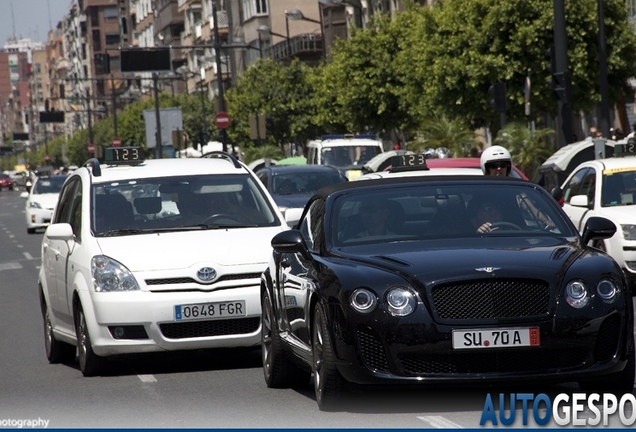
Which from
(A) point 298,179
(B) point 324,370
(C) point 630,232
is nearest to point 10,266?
(A) point 298,179

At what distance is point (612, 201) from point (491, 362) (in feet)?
32.4

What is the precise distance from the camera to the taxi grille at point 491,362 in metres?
8.52

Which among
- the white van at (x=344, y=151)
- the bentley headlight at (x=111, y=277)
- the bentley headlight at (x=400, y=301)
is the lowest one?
the white van at (x=344, y=151)

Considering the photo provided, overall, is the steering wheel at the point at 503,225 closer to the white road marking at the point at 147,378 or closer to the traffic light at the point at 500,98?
the white road marking at the point at 147,378

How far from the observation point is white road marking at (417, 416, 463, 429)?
8164 millimetres

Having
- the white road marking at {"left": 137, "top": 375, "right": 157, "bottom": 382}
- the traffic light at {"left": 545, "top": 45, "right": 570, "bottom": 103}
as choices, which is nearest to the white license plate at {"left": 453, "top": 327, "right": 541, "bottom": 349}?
the white road marking at {"left": 137, "top": 375, "right": 157, "bottom": 382}

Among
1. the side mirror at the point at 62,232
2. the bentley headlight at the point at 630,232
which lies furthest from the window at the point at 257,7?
the side mirror at the point at 62,232

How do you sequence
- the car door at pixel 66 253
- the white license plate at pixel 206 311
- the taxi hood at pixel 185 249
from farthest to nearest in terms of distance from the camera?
the car door at pixel 66 253 < the taxi hood at pixel 185 249 < the white license plate at pixel 206 311

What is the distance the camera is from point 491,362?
8.53 metres

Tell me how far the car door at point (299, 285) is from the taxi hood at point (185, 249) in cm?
109

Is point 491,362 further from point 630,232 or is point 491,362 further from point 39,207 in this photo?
point 39,207

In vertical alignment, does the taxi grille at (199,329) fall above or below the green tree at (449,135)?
above

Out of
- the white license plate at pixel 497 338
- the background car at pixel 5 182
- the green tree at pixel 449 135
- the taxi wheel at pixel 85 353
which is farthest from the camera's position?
the background car at pixel 5 182

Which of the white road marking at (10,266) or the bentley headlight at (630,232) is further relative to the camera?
the white road marking at (10,266)
